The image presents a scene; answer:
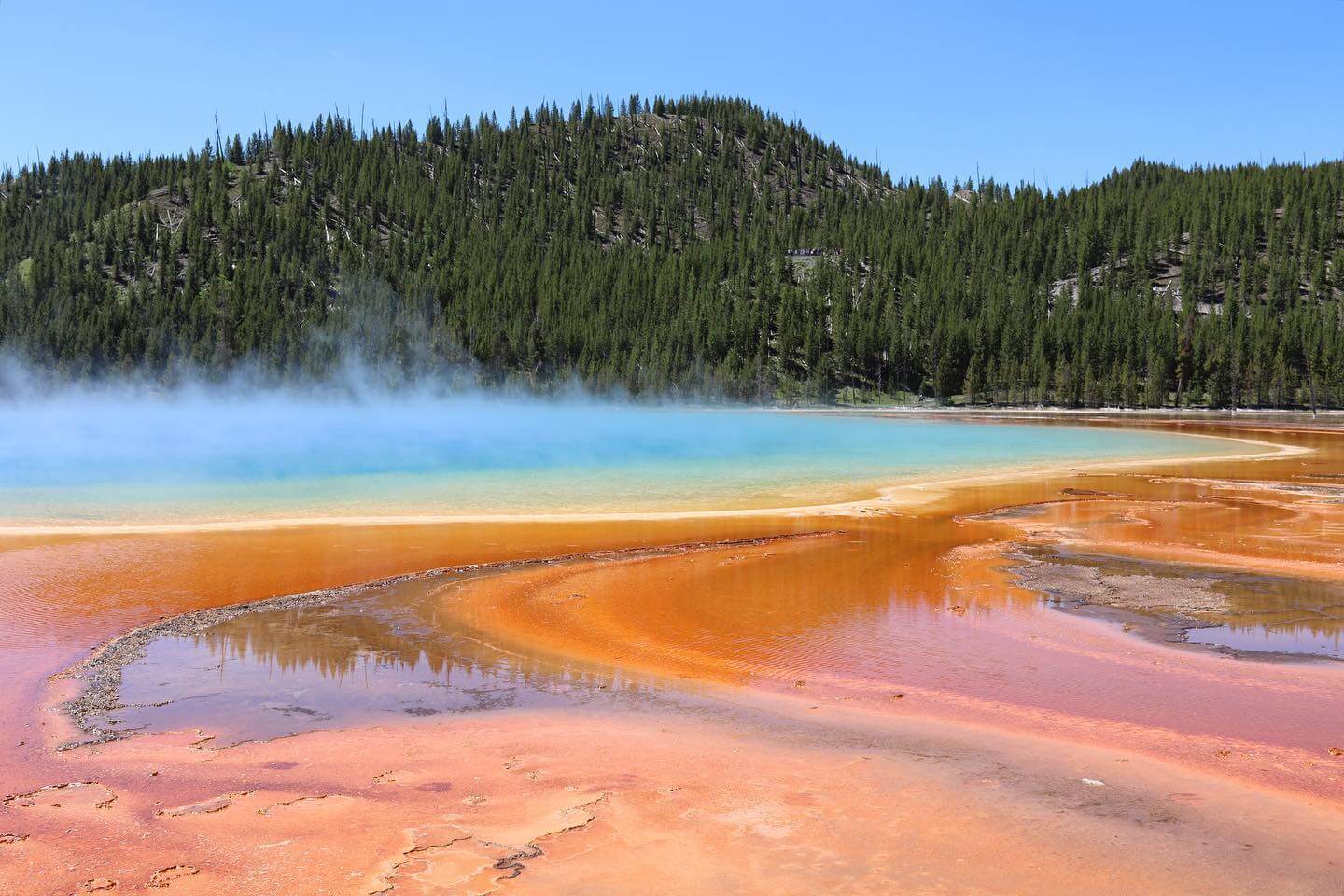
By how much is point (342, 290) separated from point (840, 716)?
145 metres

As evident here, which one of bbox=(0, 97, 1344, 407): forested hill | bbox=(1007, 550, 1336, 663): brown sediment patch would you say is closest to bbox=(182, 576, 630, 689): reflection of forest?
bbox=(1007, 550, 1336, 663): brown sediment patch

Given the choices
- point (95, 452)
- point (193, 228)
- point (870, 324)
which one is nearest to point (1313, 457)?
point (95, 452)

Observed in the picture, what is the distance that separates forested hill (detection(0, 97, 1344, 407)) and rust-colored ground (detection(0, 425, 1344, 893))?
330 feet

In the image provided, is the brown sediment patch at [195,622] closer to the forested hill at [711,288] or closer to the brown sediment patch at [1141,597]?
the brown sediment patch at [1141,597]

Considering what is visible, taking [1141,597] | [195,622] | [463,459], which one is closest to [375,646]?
[195,622]

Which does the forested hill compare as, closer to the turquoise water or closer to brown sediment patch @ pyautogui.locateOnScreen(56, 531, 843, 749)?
the turquoise water

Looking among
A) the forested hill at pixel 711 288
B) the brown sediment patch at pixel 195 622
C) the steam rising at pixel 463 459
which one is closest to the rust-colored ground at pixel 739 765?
the brown sediment patch at pixel 195 622

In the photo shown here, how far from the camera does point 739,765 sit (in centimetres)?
766

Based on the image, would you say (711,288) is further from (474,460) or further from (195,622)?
(195,622)

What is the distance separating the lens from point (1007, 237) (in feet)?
516

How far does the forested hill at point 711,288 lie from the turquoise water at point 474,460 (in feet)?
115

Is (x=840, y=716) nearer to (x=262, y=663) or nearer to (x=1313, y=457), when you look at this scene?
(x=262, y=663)

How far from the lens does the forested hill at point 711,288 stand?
4417 inches

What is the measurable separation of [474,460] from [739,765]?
3437 centimetres
